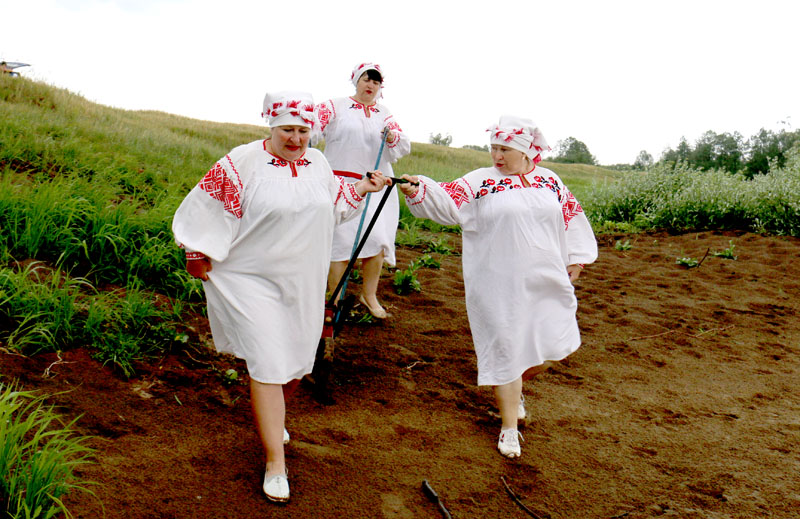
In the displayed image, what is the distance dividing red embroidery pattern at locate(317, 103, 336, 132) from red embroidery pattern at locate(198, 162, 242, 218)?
8.30ft

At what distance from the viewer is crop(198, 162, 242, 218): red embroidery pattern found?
10.2ft

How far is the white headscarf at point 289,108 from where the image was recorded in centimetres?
317

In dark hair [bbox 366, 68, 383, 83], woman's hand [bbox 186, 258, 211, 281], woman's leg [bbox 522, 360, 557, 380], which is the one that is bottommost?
woman's leg [bbox 522, 360, 557, 380]

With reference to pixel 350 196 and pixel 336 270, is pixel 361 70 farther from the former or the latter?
pixel 350 196

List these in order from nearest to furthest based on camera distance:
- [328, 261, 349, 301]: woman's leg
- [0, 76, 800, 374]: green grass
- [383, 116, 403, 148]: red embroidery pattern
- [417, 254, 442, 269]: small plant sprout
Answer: [0, 76, 800, 374]: green grass, [383, 116, 403, 148]: red embroidery pattern, [328, 261, 349, 301]: woman's leg, [417, 254, 442, 269]: small plant sprout

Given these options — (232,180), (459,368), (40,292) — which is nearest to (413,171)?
(459,368)

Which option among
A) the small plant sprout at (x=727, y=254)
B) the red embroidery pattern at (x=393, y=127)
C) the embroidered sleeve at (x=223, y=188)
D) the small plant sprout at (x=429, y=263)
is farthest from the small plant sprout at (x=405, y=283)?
the small plant sprout at (x=727, y=254)

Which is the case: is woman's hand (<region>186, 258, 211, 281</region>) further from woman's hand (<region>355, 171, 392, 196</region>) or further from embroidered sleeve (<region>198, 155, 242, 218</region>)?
woman's hand (<region>355, 171, 392, 196</region>)

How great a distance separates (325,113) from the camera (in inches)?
221

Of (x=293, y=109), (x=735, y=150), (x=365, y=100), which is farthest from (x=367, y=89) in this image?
(x=735, y=150)

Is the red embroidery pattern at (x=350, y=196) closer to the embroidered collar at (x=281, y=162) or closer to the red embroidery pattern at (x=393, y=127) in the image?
the embroidered collar at (x=281, y=162)

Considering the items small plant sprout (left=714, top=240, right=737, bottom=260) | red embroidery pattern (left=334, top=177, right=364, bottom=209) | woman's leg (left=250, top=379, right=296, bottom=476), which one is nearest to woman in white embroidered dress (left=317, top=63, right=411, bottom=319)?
red embroidery pattern (left=334, top=177, right=364, bottom=209)

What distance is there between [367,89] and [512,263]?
2391mm

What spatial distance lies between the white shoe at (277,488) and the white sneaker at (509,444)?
1.33m
